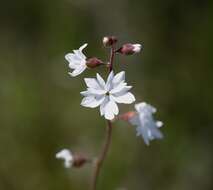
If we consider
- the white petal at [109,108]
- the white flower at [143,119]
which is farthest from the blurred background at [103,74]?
the white petal at [109,108]

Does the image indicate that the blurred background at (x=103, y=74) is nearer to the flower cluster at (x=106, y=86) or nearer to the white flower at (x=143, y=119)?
the white flower at (x=143, y=119)

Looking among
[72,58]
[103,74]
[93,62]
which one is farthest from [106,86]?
[103,74]

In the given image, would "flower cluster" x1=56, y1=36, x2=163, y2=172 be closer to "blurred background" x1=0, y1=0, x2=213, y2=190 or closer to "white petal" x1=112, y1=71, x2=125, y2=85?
"white petal" x1=112, y1=71, x2=125, y2=85

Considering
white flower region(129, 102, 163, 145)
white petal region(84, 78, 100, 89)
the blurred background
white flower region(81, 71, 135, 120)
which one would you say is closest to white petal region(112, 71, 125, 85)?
white flower region(81, 71, 135, 120)
